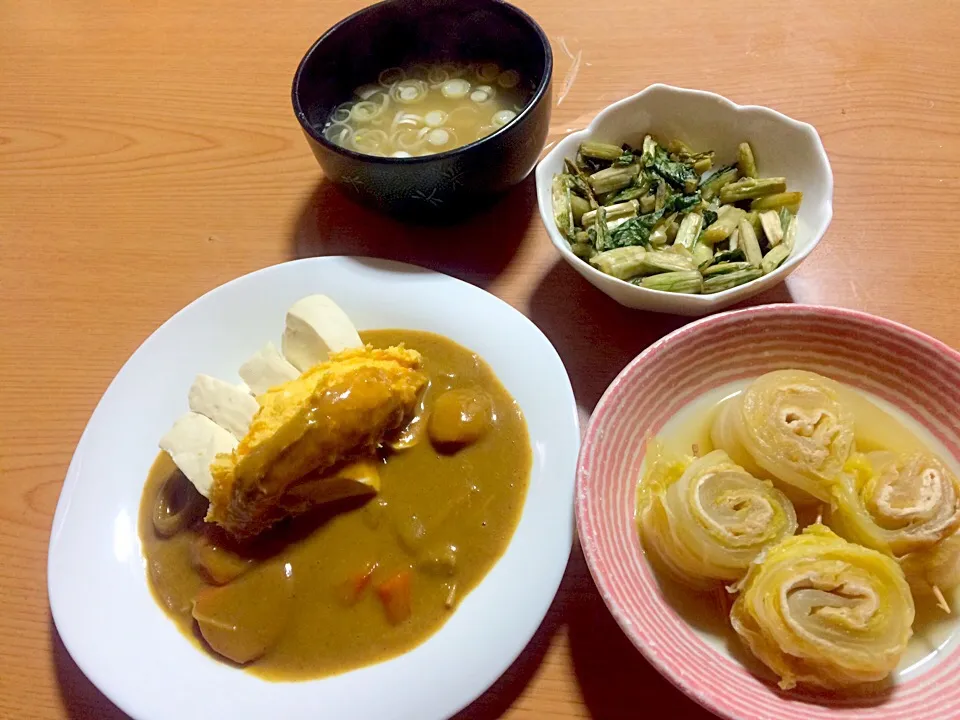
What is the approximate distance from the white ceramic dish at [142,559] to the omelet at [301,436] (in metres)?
0.24

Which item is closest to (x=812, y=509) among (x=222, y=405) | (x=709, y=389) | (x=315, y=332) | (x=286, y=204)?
(x=709, y=389)

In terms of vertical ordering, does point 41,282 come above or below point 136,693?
above

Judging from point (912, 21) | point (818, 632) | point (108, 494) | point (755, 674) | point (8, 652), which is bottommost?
point (8, 652)

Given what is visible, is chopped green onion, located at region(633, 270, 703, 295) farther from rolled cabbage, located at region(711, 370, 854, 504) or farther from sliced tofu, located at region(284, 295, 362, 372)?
sliced tofu, located at region(284, 295, 362, 372)

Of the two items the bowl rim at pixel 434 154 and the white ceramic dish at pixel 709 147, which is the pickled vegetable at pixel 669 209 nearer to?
the white ceramic dish at pixel 709 147

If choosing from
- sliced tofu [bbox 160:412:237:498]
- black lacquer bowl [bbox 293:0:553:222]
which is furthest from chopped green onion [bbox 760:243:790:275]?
sliced tofu [bbox 160:412:237:498]

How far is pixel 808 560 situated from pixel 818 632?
0.33 feet

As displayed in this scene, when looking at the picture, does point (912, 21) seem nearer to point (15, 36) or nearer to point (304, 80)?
point (304, 80)

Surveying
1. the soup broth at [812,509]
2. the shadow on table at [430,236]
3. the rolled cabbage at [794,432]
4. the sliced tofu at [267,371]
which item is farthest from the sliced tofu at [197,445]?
the rolled cabbage at [794,432]

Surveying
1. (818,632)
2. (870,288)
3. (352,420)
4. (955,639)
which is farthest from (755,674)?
(870,288)

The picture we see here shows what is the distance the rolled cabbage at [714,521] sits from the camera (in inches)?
43.3

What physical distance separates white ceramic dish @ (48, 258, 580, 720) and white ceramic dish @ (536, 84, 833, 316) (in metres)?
0.22

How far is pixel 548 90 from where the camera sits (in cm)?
159

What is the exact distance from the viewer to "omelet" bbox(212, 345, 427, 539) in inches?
52.2
